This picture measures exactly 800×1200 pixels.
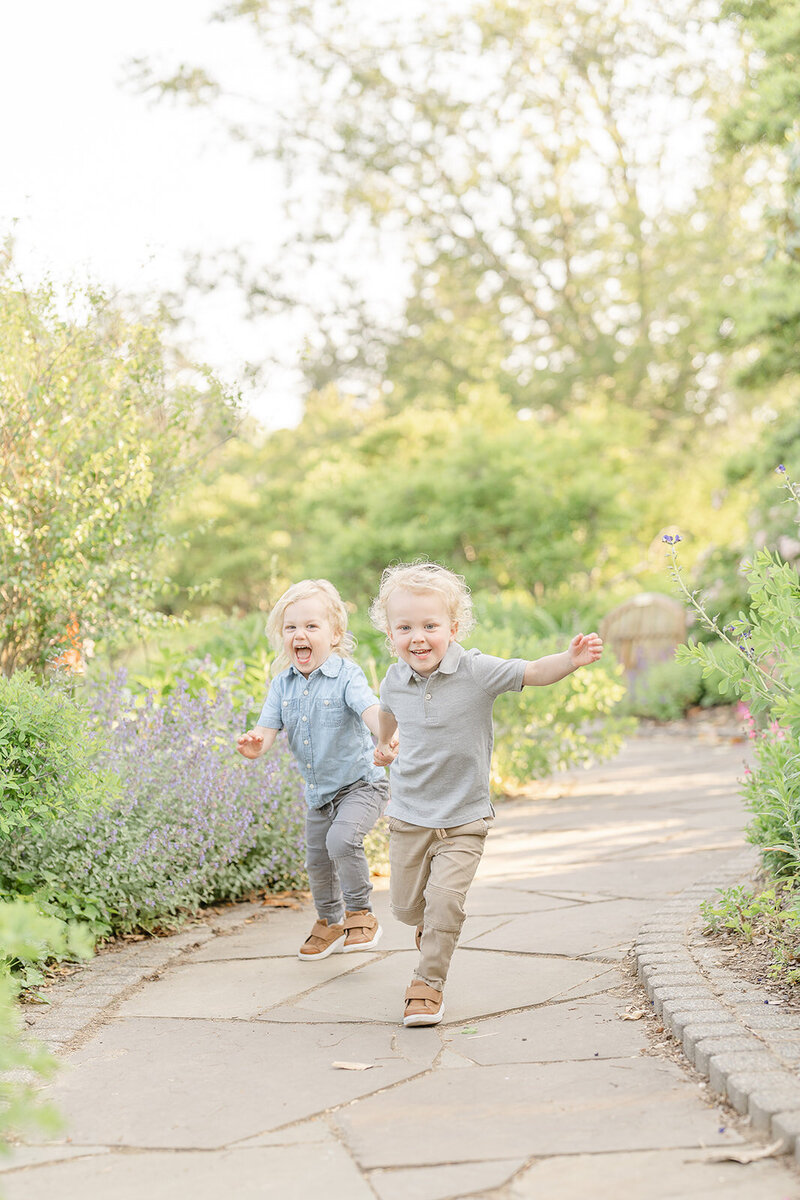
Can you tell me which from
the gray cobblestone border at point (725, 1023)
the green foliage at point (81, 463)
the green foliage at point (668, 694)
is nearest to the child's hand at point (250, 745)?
the gray cobblestone border at point (725, 1023)

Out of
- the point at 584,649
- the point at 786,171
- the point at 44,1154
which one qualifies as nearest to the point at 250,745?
the point at 584,649

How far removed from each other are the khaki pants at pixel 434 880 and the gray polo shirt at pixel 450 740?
1.8 inches

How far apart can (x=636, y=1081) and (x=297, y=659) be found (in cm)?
198

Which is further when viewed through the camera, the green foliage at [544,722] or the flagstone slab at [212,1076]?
the green foliage at [544,722]

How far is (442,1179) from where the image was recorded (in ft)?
7.68

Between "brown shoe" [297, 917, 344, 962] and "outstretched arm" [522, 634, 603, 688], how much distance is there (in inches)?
52.6

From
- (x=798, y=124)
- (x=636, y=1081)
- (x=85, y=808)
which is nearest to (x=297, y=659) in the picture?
(x=85, y=808)

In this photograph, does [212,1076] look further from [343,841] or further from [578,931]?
[578,931]

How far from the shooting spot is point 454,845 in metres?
3.55

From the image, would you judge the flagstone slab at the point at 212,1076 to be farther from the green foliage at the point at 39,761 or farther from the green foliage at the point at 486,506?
the green foliage at the point at 486,506

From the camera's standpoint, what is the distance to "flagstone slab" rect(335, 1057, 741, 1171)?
246 centimetres

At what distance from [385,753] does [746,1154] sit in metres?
1.78

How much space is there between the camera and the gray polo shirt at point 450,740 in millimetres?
3580

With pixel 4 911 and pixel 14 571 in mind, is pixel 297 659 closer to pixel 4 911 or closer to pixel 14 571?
pixel 14 571
